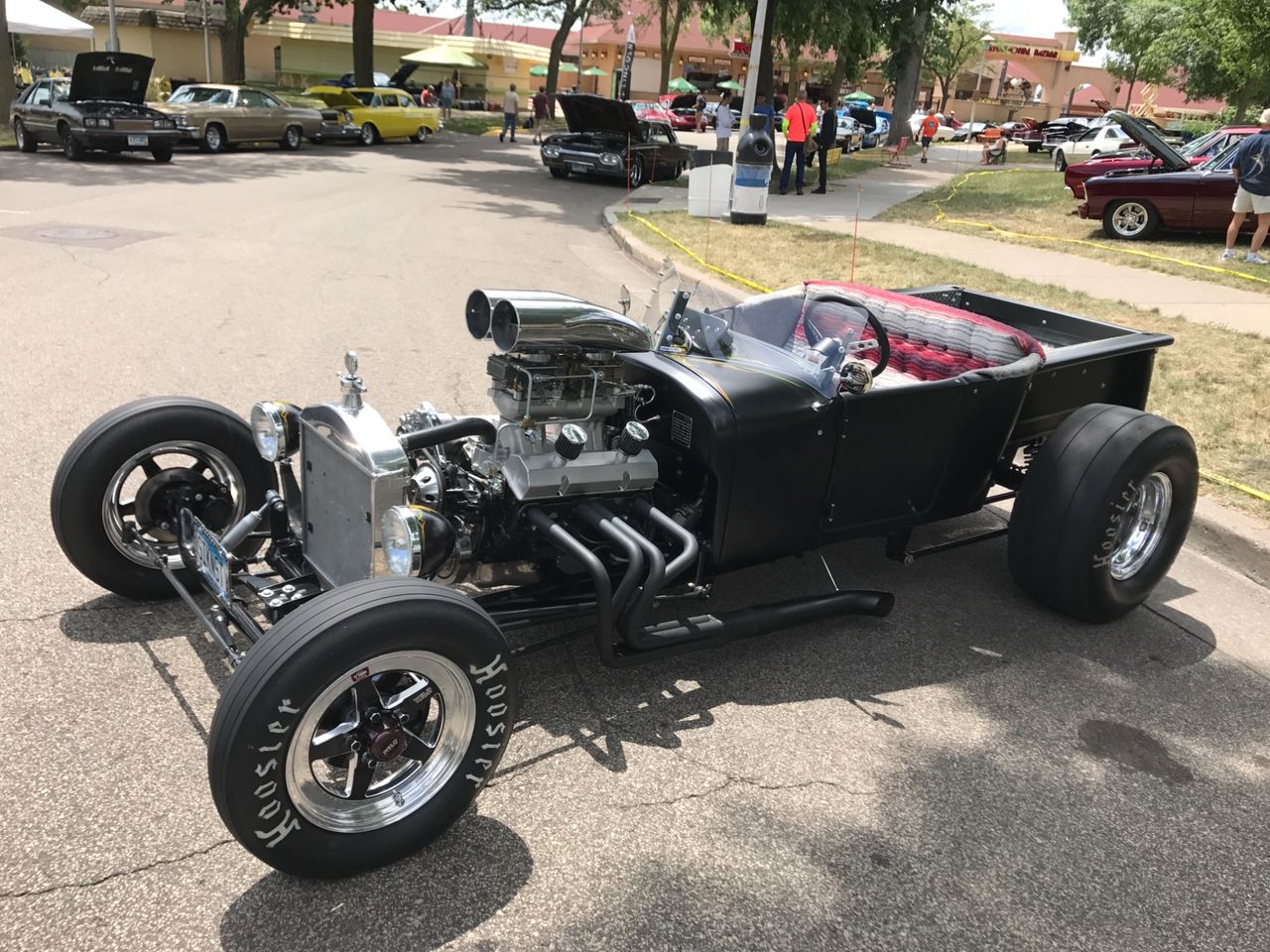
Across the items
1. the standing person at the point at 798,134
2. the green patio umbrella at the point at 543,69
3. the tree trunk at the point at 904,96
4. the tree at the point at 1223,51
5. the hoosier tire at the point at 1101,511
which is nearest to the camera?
the hoosier tire at the point at 1101,511

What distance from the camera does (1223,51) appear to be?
85.0ft

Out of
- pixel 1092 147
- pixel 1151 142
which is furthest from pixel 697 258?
pixel 1092 147

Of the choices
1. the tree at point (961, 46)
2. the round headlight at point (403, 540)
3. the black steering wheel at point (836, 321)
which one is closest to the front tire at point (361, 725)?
the round headlight at point (403, 540)

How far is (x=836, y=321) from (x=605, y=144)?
56.6 feet

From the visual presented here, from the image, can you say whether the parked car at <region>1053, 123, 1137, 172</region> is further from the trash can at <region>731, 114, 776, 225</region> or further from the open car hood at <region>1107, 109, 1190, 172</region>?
the trash can at <region>731, 114, 776, 225</region>

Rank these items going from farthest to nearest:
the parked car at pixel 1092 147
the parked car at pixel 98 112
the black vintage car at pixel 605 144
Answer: the parked car at pixel 1092 147
the black vintage car at pixel 605 144
the parked car at pixel 98 112

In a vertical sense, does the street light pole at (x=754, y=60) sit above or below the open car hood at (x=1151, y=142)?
above

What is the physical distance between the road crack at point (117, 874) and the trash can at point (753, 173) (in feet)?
42.0

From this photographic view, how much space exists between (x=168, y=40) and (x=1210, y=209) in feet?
181

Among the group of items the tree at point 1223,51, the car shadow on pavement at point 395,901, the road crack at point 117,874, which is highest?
the tree at point 1223,51

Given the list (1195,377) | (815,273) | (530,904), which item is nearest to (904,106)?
(815,273)

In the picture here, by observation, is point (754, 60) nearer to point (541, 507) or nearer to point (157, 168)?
point (157, 168)

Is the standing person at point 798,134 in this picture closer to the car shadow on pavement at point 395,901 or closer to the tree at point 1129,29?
the car shadow on pavement at point 395,901

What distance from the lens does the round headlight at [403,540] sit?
300 cm
